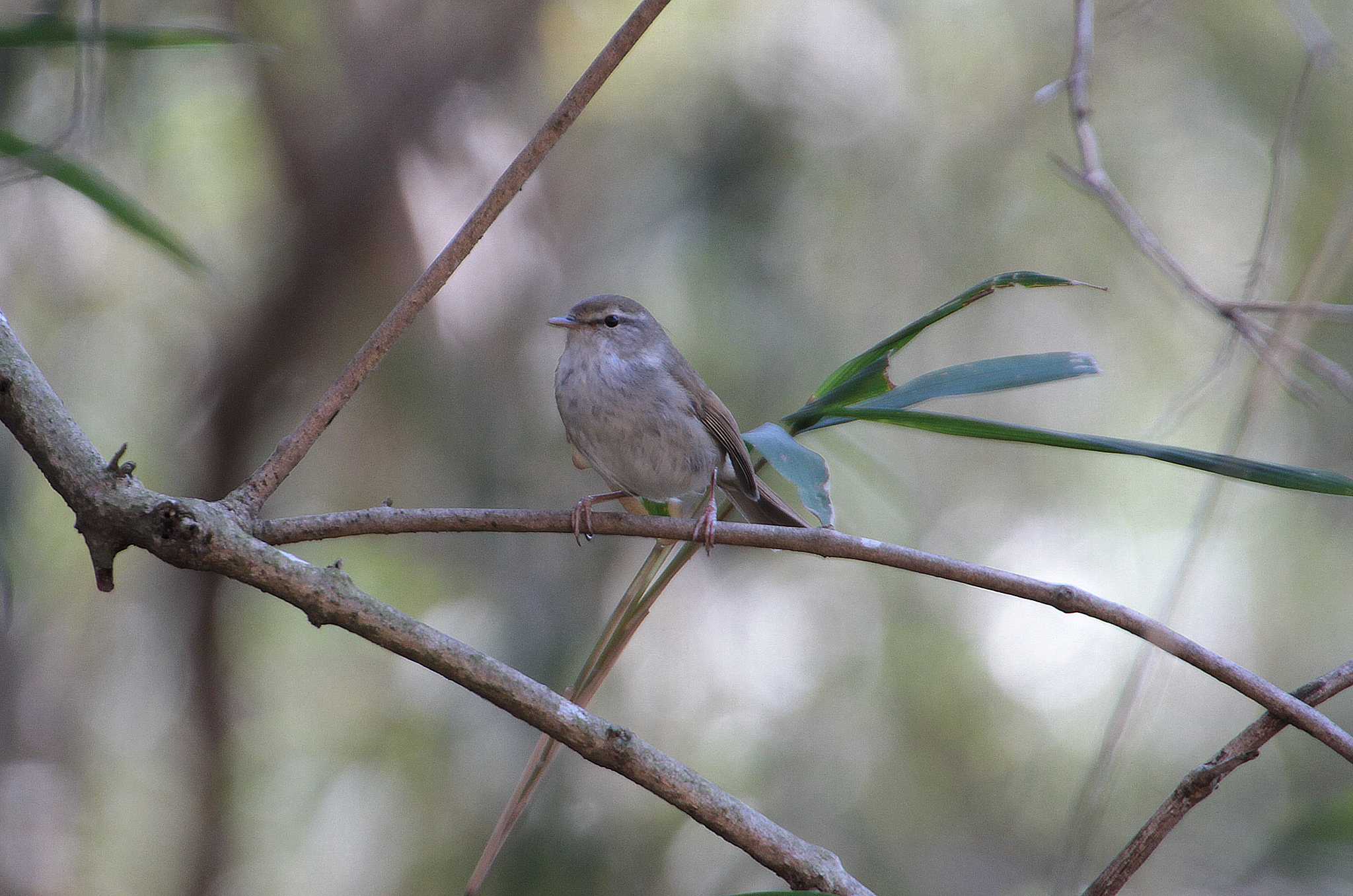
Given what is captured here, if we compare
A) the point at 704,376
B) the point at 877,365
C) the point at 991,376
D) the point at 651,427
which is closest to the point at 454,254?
the point at 877,365

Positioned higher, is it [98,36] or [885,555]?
[98,36]

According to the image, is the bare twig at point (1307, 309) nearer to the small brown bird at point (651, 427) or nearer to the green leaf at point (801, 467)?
the green leaf at point (801, 467)

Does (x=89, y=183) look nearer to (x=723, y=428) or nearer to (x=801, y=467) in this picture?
(x=801, y=467)

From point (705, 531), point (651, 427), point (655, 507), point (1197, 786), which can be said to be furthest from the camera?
point (651, 427)

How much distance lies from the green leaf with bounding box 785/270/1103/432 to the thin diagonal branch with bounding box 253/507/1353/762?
0.33 meters

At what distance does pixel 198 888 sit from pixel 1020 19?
6.09 metres

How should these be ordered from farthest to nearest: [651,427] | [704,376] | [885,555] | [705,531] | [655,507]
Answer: [704,376] → [651,427] → [655,507] → [705,531] → [885,555]

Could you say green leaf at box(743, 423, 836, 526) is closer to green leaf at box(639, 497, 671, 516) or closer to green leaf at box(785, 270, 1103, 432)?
green leaf at box(785, 270, 1103, 432)

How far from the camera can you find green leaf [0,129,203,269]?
1781 millimetres

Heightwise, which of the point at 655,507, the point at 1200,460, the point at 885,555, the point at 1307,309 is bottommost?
the point at 885,555

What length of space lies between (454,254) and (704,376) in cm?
352

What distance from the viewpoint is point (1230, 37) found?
5230 millimetres

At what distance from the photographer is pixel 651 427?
3000 mm

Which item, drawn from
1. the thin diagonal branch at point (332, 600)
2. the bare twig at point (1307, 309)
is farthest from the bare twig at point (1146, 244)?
the thin diagonal branch at point (332, 600)
